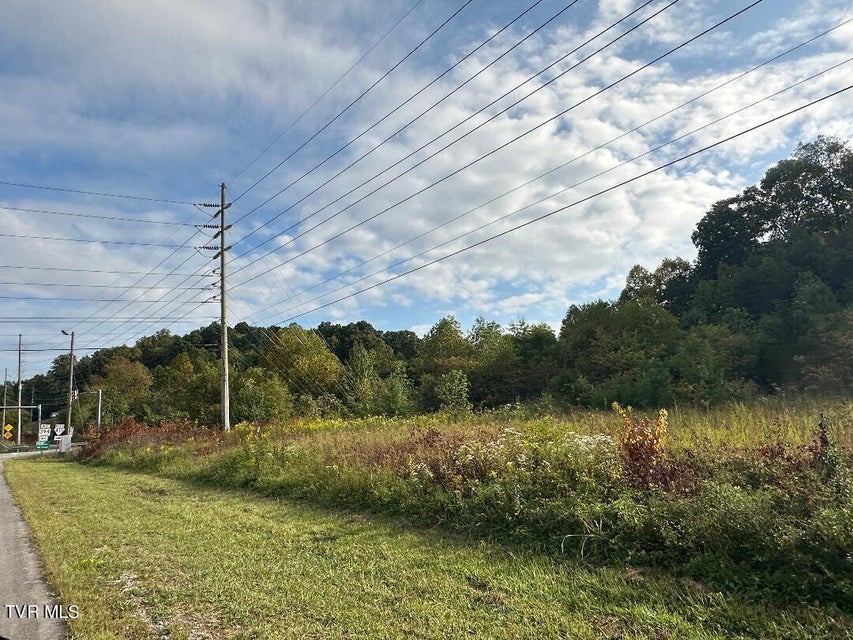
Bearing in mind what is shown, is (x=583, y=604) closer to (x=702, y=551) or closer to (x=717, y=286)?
(x=702, y=551)

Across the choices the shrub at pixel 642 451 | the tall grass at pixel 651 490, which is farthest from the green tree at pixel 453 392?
the shrub at pixel 642 451

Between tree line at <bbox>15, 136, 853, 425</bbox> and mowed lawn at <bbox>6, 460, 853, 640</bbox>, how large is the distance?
43.6 feet

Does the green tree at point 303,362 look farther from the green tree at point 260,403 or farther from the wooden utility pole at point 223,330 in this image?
the wooden utility pole at point 223,330

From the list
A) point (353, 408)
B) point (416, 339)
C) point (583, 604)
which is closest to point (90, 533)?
point (583, 604)

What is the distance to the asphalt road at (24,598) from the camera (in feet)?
12.8

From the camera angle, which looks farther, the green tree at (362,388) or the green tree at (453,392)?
the green tree at (362,388)

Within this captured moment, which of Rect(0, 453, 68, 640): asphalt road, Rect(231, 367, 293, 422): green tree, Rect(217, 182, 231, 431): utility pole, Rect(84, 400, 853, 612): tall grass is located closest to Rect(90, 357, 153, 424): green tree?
Rect(231, 367, 293, 422): green tree

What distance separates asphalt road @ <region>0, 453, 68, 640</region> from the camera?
154 inches

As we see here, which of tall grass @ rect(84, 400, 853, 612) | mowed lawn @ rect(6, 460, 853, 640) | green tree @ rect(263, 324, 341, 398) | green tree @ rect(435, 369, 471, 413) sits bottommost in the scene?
mowed lawn @ rect(6, 460, 853, 640)

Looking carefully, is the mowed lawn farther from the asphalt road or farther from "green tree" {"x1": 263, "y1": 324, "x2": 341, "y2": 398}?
"green tree" {"x1": 263, "y1": 324, "x2": 341, "y2": 398}

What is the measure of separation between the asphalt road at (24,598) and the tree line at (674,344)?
15085mm

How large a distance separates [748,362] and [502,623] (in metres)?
22.0

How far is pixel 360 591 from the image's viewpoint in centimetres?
438

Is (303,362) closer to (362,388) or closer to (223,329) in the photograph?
(362,388)
